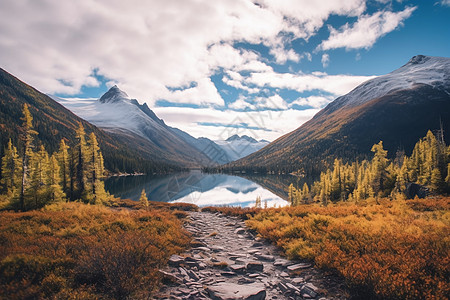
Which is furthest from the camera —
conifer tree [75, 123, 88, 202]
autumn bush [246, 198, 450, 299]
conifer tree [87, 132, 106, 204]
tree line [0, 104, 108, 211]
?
conifer tree [87, 132, 106, 204]

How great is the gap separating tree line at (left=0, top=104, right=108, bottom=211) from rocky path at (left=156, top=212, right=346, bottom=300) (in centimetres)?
2094

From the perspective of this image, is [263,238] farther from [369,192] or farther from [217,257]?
[369,192]

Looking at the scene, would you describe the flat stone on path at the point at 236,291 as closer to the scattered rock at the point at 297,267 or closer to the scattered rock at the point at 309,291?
the scattered rock at the point at 309,291

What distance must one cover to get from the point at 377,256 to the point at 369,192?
1585 inches

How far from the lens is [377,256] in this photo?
21.9 ft

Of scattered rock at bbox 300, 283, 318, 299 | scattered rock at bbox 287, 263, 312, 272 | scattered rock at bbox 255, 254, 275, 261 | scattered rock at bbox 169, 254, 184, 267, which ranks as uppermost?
scattered rock at bbox 169, 254, 184, 267

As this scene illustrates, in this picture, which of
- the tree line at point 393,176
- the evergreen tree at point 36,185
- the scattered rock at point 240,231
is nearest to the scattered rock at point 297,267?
the scattered rock at point 240,231

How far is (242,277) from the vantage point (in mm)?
7551

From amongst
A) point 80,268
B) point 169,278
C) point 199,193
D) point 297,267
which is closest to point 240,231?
point 297,267

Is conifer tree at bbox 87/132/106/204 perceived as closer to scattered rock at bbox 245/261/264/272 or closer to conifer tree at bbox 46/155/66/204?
conifer tree at bbox 46/155/66/204

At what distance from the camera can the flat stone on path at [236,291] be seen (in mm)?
5923

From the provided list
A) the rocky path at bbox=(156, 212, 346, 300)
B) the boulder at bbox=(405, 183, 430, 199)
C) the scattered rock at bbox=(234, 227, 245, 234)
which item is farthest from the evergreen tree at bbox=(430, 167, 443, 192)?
the rocky path at bbox=(156, 212, 346, 300)

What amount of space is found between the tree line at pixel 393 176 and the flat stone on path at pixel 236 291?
35.0 metres

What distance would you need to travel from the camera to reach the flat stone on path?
5.92 metres
